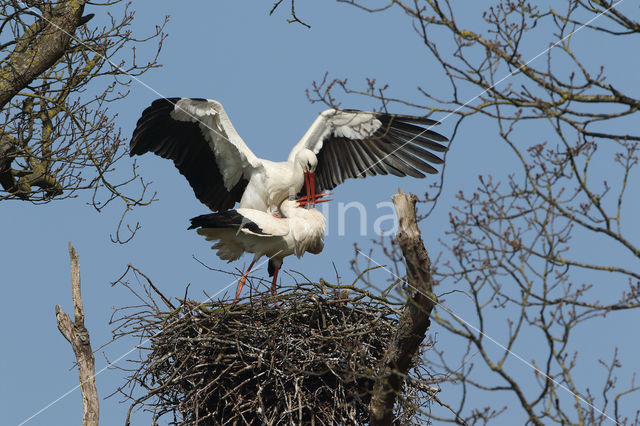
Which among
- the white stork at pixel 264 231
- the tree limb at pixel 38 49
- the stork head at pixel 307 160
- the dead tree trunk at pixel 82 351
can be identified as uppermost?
the stork head at pixel 307 160

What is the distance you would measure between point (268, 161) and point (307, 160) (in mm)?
400

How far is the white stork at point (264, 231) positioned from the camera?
308 inches

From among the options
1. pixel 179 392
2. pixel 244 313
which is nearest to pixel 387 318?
pixel 244 313

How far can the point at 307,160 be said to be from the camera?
8438mm

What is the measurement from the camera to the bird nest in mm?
6398

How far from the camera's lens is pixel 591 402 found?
491 centimetres

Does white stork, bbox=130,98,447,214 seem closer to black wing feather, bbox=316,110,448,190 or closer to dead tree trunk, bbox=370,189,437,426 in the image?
black wing feather, bbox=316,110,448,190

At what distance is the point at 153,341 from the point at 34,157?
93.7 inches

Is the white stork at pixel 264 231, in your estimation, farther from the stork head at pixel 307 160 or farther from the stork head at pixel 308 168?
the stork head at pixel 307 160

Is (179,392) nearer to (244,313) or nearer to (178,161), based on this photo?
(244,313)

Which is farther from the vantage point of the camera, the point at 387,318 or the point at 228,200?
the point at 228,200

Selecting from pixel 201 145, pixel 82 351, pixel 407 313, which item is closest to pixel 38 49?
pixel 201 145

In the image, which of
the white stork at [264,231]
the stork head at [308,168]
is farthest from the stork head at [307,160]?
the white stork at [264,231]

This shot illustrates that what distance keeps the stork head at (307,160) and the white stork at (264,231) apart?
38 centimetres
